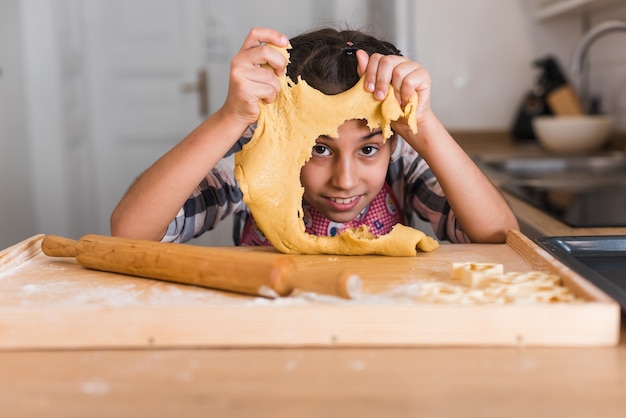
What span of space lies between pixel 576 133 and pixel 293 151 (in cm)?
158

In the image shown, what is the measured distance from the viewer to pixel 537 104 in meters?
2.62

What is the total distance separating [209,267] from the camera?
2.51 feet

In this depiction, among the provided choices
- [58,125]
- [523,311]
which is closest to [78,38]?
[58,125]

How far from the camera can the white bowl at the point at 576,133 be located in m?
2.33

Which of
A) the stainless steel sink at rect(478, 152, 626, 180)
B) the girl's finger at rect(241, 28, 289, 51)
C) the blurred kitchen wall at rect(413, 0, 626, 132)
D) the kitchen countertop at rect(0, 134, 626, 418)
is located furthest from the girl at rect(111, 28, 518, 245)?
the blurred kitchen wall at rect(413, 0, 626, 132)

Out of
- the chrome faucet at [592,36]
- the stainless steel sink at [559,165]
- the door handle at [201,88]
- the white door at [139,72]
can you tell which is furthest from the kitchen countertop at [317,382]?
the door handle at [201,88]

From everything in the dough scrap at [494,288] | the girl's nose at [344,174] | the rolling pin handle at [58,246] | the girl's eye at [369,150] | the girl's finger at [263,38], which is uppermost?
the girl's finger at [263,38]

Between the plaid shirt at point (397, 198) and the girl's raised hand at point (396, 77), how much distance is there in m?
0.29

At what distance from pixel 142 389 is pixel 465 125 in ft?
7.77

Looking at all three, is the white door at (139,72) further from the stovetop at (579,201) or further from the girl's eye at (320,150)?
the girl's eye at (320,150)

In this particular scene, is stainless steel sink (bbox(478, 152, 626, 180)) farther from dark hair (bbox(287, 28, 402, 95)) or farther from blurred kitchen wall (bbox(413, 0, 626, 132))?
dark hair (bbox(287, 28, 402, 95))

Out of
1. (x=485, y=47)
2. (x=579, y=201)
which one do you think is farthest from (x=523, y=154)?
(x=579, y=201)

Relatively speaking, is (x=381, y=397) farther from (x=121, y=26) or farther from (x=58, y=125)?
(x=121, y=26)

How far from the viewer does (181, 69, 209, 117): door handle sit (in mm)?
3441
